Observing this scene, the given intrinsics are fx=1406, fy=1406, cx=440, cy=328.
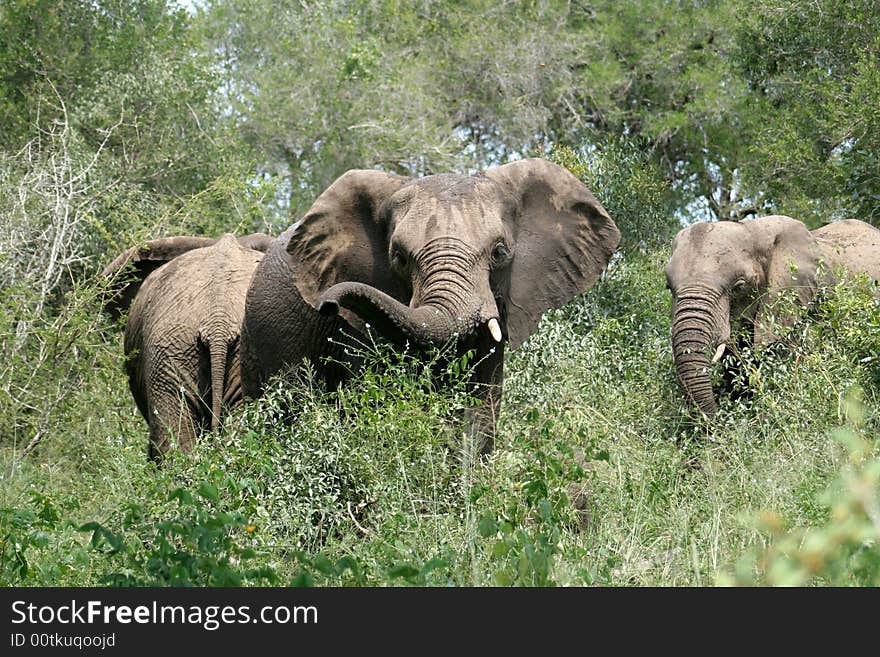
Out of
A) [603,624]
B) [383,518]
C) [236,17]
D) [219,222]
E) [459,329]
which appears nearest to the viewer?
[603,624]

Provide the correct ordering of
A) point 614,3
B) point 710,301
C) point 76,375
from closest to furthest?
point 710,301, point 76,375, point 614,3

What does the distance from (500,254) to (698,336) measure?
3047mm

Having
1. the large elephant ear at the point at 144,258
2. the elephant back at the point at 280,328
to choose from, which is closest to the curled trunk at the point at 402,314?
the elephant back at the point at 280,328

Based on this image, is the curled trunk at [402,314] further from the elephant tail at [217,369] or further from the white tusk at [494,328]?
the elephant tail at [217,369]

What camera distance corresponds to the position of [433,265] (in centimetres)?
647

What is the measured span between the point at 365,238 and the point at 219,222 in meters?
6.83

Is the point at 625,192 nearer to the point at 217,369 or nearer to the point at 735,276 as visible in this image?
the point at 735,276

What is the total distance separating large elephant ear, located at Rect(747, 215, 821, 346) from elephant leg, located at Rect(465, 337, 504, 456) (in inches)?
125

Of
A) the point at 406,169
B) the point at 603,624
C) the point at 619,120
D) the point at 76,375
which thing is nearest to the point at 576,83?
the point at 619,120

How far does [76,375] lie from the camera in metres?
10.6

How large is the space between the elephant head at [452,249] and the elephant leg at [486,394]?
199 mm

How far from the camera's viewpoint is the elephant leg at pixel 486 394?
6807 mm

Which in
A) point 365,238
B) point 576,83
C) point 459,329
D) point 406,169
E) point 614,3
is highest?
point 614,3

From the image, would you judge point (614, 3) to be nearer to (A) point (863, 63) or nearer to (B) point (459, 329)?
(A) point (863, 63)
